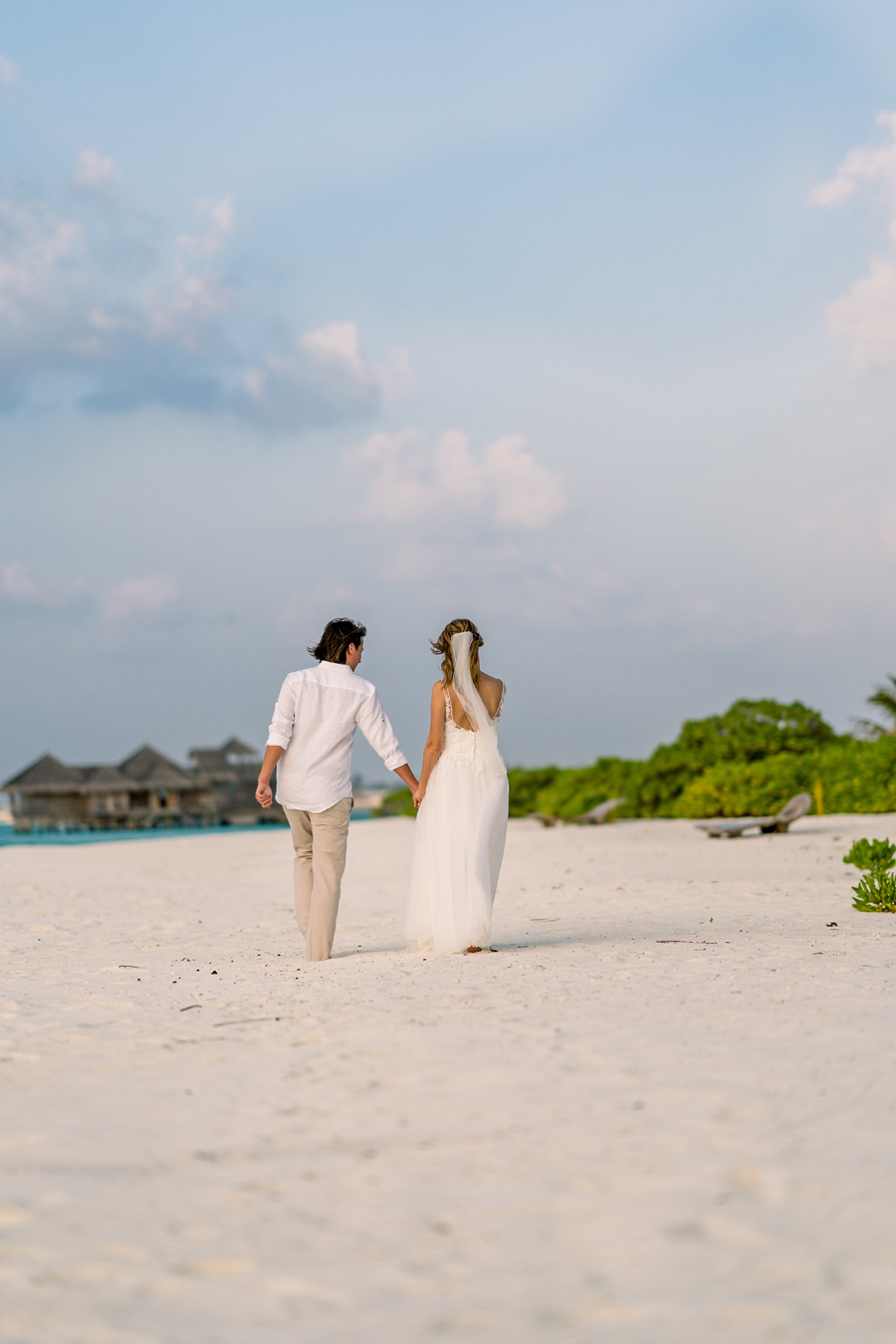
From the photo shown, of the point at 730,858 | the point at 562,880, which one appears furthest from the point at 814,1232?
the point at 730,858

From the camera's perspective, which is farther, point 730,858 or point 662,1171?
point 730,858

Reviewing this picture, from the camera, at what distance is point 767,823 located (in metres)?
18.1

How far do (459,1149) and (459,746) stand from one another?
152 inches

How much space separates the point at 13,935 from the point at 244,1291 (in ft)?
25.6

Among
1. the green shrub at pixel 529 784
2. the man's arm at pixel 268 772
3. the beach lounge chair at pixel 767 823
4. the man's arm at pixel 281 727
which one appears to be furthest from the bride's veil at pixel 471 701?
the green shrub at pixel 529 784

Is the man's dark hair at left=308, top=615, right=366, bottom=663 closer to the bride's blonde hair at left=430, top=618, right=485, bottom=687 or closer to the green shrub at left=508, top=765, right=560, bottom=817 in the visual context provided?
the bride's blonde hair at left=430, top=618, right=485, bottom=687

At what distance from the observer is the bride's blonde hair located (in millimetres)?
7188

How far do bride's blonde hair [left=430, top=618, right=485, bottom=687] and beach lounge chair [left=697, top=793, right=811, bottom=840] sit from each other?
1195 centimetres

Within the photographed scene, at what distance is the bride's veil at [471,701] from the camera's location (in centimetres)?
714

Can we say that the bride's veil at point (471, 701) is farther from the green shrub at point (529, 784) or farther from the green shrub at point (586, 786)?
the green shrub at point (529, 784)

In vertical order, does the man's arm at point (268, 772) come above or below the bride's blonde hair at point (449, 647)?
below

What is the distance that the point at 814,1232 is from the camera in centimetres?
293

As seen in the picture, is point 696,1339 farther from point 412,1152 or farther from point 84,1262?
point 84,1262

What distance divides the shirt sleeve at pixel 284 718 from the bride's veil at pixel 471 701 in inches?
46.3
